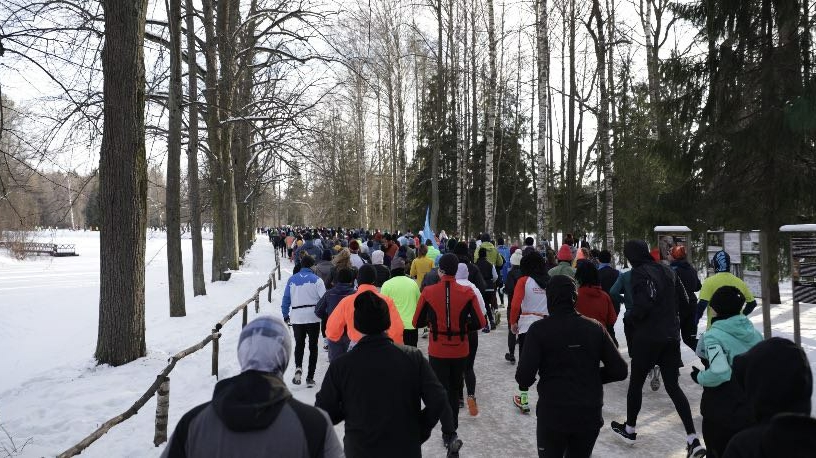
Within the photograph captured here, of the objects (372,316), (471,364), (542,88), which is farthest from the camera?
(542,88)

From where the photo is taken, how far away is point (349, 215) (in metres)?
57.7

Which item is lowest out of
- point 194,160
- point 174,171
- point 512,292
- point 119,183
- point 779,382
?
point 512,292

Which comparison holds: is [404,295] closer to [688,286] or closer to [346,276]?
[346,276]

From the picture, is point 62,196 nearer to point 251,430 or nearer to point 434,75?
point 251,430

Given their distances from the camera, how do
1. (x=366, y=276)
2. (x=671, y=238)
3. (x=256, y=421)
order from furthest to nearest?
1. (x=671, y=238)
2. (x=366, y=276)
3. (x=256, y=421)

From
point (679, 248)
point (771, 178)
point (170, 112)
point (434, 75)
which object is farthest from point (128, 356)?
point (434, 75)

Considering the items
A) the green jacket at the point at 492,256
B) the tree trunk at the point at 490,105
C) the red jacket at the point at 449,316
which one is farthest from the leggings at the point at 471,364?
the tree trunk at the point at 490,105

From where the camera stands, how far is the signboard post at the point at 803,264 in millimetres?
7816

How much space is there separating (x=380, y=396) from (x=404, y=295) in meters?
3.49

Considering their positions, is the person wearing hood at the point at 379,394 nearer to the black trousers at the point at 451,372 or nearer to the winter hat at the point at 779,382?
the winter hat at the point at 779,382

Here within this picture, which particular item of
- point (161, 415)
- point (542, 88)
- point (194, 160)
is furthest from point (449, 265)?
point (542, 88)

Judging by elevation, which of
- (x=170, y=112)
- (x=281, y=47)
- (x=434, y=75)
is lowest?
(x=170, y=112)

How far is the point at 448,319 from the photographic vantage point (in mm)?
5508

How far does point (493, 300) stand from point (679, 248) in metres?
4.51
